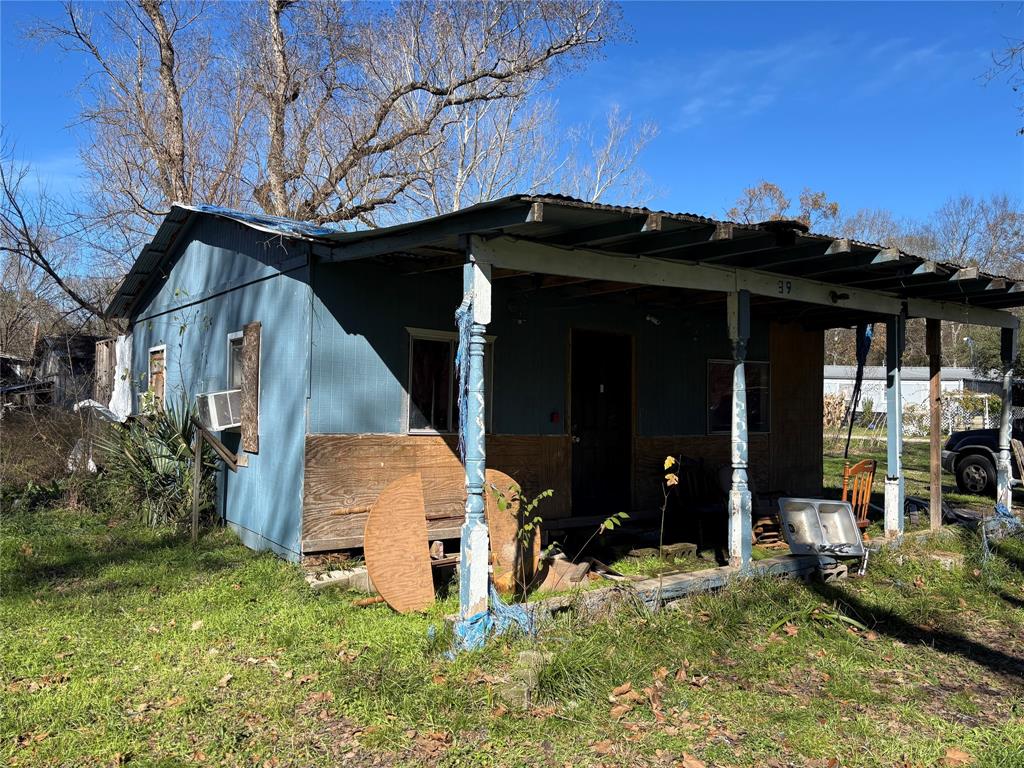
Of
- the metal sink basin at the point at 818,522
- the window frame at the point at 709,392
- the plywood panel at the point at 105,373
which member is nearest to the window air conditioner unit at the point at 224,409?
the metal sink basin at the point at 818,522

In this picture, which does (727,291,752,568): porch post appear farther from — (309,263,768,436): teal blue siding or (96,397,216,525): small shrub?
(96,397,216,525): small shrub

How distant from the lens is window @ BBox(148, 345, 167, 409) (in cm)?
1100

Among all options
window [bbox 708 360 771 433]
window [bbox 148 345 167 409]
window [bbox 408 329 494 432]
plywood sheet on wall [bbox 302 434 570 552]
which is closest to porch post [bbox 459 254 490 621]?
plywood sheet on wall [bbox 302 434 570 552]

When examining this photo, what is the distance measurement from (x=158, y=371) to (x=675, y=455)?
7.51m

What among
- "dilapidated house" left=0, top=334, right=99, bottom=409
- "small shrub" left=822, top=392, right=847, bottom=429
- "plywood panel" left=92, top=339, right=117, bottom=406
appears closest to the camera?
"plywood panel" left=92, top=339, right=117, bottom=406

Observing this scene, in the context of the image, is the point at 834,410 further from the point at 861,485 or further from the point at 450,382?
the point at 450,382

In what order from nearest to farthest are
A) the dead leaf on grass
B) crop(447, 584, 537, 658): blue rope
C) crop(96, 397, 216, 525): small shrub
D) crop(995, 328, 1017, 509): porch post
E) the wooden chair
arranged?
the dead leaf on grass
crop(447, 584, 537, 658): blue rope
the wooden chair
crop(96, 397, 216, 525): small shrub
crop(995, 328, 1017, 509): porch post

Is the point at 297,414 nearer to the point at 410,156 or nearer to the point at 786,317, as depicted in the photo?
the point at 786,317

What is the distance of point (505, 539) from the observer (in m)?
6.10

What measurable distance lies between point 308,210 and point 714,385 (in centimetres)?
1281

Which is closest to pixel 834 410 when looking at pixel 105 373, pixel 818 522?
pixel 818 522

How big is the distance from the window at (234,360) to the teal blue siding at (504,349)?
193 centimetres

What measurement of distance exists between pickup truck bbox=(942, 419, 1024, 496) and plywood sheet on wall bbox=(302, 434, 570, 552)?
941cm

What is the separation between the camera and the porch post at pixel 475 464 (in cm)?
500
